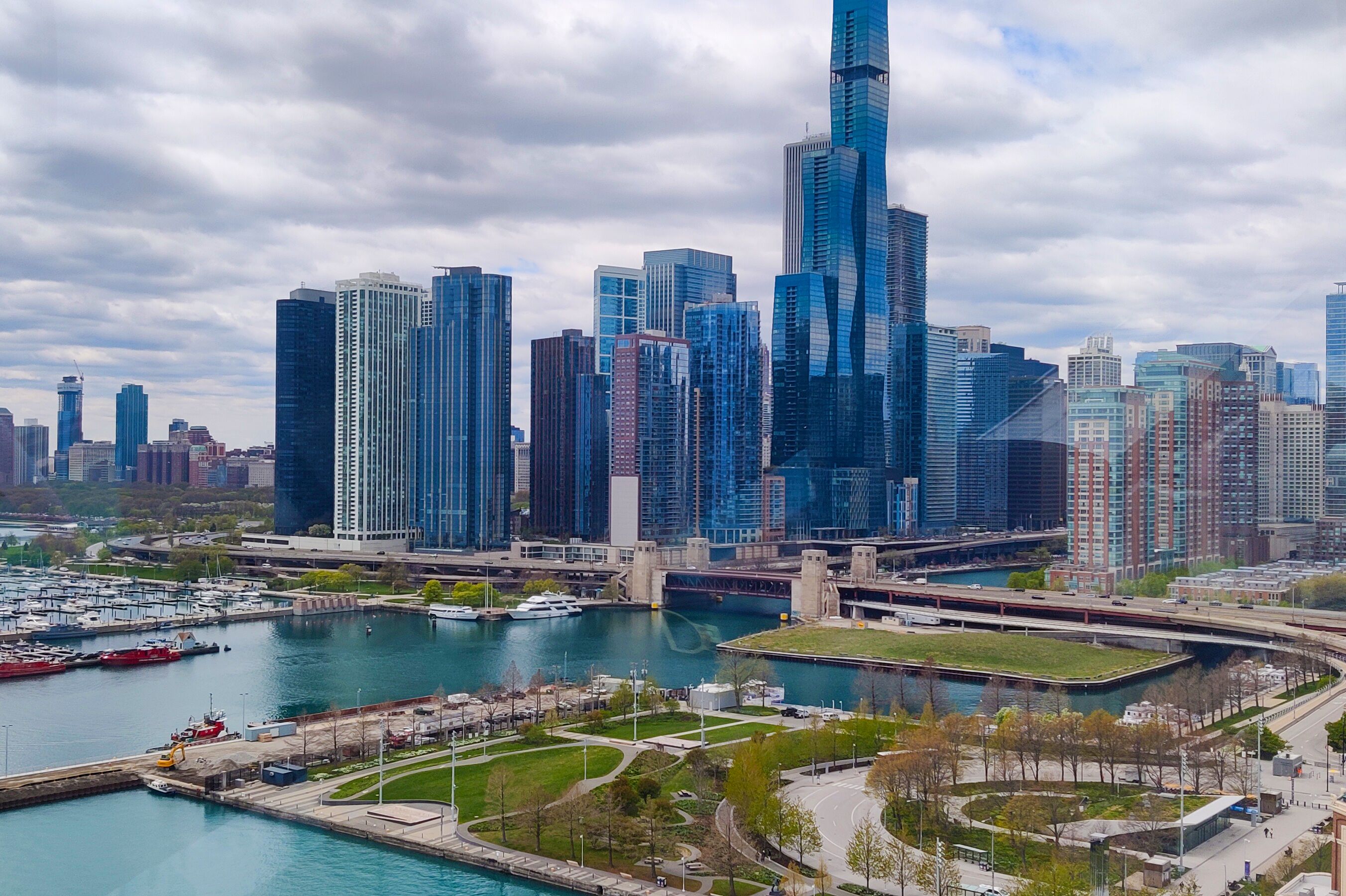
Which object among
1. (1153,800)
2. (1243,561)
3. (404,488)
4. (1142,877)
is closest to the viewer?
(1142,877)

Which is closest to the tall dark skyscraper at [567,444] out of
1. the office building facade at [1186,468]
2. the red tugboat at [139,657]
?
the office building facade at [1186,468]

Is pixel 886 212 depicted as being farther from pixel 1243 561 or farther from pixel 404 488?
pixel 1243 561

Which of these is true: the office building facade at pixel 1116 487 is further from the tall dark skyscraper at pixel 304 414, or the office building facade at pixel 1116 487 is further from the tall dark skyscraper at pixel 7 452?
the tall dark skyscraper at pixel 304 414

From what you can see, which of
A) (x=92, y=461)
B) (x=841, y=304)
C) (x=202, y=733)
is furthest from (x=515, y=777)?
(x=841, y=304)

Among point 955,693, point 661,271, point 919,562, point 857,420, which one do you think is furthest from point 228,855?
point 661,271

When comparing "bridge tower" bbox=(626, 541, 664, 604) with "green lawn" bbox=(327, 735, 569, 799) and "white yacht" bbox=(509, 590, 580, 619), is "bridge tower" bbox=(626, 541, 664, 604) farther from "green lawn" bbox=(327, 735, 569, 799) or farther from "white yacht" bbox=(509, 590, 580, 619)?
"green lawn" bbox=(327, 735, 569, 799)

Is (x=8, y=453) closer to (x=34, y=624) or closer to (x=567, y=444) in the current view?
(x=34, y=624)
